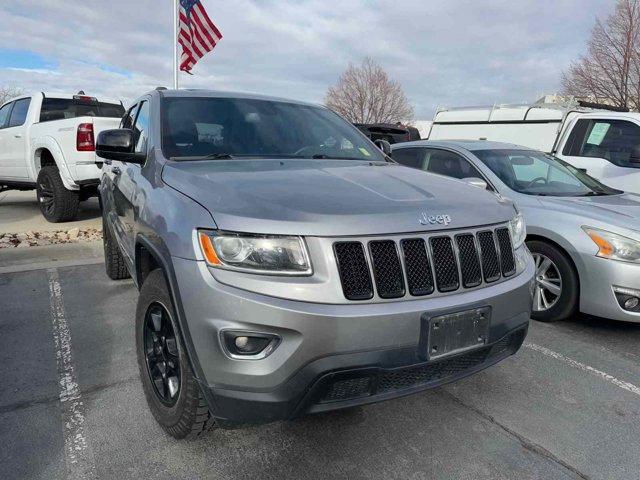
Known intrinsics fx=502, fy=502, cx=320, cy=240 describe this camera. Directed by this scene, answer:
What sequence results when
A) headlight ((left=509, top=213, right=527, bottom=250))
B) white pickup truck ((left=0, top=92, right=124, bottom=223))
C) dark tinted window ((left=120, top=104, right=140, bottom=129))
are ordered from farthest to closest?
white pickup truck ((left=0, top=92, right=124, bottom=223)) < dark tinted window ((left=120, top=104, right=140, bottom=129)) < headlight ((left=509, top=213, right=527, bottom=250))

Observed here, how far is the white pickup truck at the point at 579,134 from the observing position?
6.91m

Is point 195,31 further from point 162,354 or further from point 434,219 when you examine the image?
point 434,219

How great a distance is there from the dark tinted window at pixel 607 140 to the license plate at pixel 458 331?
18.9 ft

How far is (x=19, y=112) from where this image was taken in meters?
8.85

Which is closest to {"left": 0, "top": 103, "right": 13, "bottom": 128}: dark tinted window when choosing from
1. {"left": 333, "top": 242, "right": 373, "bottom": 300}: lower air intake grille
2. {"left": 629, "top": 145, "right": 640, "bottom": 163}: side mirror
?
{"left": 333, "top": 242, "right": 373, "bottom": 300}: lower air intake grille

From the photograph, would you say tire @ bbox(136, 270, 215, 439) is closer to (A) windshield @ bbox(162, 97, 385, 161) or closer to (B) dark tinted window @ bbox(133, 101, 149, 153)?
(A) windshield @ bbox(162, 97, 385, 161)

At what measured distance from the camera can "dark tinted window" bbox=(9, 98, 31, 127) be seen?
8.63m

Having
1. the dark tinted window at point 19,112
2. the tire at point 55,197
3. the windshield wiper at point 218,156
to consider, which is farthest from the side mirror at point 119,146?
the dark tinted window at point 19,112

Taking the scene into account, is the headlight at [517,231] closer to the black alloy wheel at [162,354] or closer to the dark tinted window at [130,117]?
the black alloy wheel at [162,354]

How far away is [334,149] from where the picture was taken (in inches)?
138

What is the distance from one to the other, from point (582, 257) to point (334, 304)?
2.90 metres

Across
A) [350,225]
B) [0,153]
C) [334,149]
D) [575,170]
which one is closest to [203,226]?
[350,225]

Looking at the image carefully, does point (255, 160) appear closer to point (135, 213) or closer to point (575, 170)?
point (135, 213)

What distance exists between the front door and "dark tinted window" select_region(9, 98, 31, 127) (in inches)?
346
